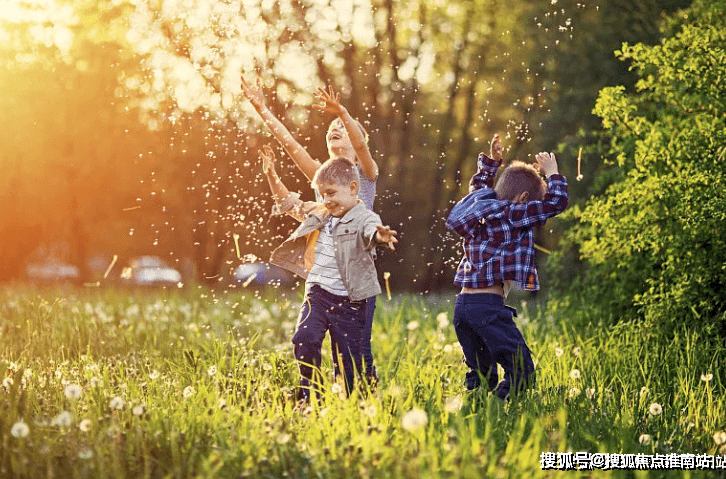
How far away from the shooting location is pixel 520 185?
497 cm

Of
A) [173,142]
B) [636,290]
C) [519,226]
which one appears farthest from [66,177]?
[519,226]

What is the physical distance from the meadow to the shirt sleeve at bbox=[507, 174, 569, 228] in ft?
3.34

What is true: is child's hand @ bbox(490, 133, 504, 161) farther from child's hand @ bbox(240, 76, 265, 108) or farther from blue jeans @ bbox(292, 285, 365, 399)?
child's hand @ bbox(240, 76, 265, 108)

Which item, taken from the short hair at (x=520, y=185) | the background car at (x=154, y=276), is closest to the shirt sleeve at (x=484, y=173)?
the short hair at (x=520, y=185)

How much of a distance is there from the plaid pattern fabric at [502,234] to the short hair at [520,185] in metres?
0.11

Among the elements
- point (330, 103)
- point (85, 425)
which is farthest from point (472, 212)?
point (85, 425)

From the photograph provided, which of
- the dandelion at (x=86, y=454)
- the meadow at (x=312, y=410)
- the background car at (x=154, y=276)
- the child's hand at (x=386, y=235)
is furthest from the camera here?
the background car at (x=154, y=276)

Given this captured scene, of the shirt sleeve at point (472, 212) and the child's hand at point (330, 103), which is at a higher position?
the child's hand at point (330, 103)

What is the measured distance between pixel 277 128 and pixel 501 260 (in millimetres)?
1678

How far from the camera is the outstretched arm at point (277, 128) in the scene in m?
5.25

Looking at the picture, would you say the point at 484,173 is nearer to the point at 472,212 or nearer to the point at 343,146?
the point at 472,212

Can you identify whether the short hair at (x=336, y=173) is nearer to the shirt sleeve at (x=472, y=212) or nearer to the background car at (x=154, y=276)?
the shirt sleeve at (x=472, y=212)

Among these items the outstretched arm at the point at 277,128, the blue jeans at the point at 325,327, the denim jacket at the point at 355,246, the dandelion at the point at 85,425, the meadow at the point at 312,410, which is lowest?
the meadow at the point at 312,410

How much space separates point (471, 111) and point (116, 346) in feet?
43.6
